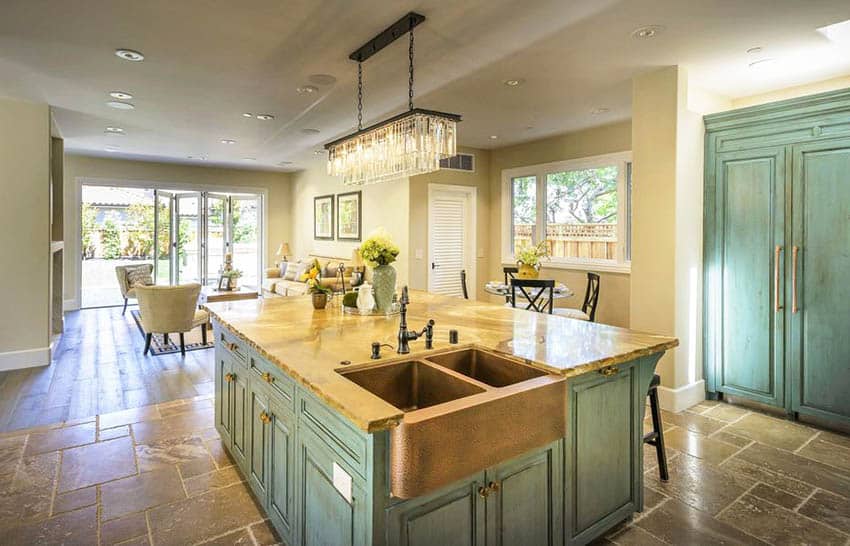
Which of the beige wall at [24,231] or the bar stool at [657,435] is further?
the beige wall at [24,231]

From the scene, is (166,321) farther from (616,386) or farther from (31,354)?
(616,386)

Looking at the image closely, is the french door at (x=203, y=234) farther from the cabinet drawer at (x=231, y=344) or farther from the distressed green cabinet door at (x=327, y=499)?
the distressed green cabinet door at (x=327, y=499)

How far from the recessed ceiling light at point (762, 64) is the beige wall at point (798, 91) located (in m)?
0.54

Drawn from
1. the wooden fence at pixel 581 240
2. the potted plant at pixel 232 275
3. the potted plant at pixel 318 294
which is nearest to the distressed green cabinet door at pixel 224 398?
the potted plant at pixel 318 294

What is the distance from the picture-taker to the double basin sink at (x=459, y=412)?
4.50ft

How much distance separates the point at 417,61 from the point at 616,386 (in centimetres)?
271

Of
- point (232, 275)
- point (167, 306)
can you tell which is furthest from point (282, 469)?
point (232, 275)

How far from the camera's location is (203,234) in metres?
9.84

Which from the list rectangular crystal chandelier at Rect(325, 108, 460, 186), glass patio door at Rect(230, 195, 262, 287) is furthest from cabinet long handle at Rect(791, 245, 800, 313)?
glass patio door at Rect(230, 195, 262, 287)

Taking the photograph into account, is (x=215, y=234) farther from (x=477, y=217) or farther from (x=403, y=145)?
(x=403, y=145)

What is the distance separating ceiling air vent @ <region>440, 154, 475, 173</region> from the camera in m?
6.82

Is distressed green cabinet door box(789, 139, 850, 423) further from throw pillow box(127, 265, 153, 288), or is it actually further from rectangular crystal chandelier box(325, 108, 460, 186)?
throw pillow box(127, 265, 153, 288)

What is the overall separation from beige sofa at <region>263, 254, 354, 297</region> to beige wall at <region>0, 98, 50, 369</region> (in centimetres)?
303

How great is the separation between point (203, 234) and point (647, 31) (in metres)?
9.10
